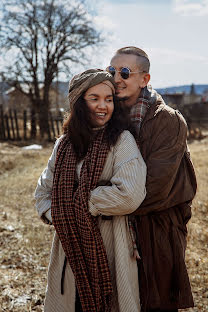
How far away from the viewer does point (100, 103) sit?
2.03 m

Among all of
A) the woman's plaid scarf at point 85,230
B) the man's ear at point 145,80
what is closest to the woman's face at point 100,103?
the woman's plaid scarf at point 85,230

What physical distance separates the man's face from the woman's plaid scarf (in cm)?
40

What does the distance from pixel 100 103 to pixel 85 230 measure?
771 mm

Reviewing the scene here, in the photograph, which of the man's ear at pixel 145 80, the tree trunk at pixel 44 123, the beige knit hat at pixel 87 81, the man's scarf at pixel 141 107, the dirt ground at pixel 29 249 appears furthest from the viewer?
the tree trunk at pixel 44 123

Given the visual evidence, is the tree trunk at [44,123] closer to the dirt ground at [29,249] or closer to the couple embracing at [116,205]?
the dirt ground at [29,249]

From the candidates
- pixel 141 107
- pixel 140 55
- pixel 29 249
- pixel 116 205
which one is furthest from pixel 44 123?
pixel 116 205

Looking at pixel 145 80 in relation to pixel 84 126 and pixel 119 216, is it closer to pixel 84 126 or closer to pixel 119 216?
pixel 84 126

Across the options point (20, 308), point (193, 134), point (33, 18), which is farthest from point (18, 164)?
point (33, 18)

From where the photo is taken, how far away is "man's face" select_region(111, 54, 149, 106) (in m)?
2.24

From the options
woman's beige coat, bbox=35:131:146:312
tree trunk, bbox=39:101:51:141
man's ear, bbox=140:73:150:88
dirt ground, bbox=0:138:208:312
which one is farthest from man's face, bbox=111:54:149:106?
tree trunk, bbox=39:101:51:141

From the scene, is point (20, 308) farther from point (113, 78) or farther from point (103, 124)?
point (113, 78)

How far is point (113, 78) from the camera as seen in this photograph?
6.89 feet

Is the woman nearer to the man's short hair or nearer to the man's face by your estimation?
the man's face

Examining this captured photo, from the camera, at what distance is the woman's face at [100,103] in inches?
79.5
